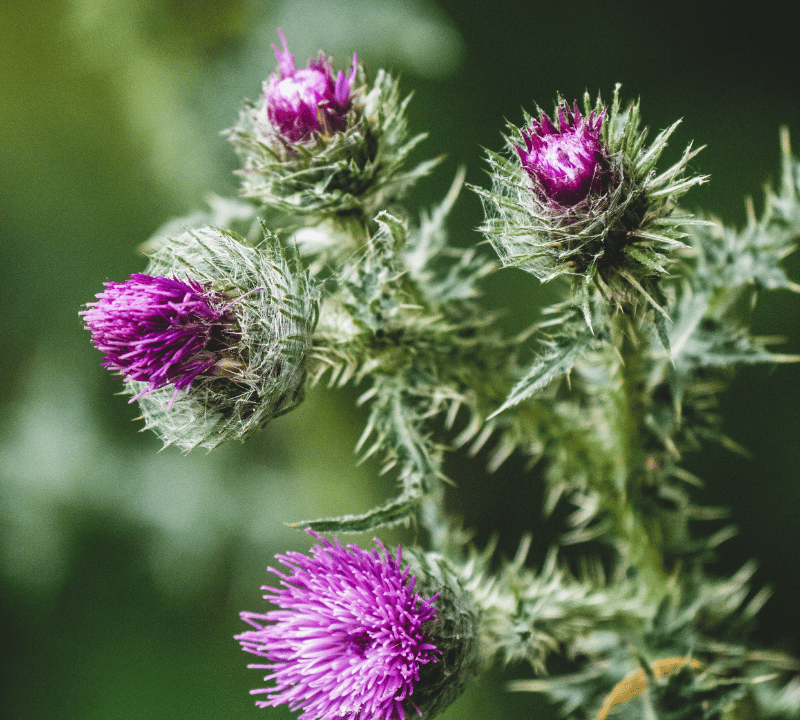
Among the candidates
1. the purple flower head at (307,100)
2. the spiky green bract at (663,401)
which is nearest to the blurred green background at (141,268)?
the spiky green bract at (663,401)

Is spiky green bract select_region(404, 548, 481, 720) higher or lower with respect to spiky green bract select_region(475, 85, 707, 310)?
lower

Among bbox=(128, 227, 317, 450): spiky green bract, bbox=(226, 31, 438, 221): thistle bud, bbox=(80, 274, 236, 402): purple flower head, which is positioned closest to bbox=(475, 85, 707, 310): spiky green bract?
bbox=(226, 31, 438, 221): thistle bud

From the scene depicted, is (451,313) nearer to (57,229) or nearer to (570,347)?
(570,347)

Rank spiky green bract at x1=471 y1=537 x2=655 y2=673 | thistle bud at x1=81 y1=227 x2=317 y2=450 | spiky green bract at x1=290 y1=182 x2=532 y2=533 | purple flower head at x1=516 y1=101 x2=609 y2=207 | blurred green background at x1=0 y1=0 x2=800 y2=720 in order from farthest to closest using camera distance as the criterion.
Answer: blurred green background at x1=0 y1=0 x2=800 y2=720
spiky green bract at x1=471 y1=537 x2=655 y2=673
spiky green bract at x1=290 y1=182 x2=532 y2=533
thistle bud at x1=81 y1=227 x2=317 y2=450
purple flower head at x1=516 y1=101 x2=609 y2=207

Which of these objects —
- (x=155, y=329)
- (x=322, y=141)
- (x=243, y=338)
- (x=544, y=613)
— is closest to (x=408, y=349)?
(x=243, y=338)

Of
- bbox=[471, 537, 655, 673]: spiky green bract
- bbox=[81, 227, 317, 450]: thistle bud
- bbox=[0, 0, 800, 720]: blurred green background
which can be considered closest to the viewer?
bbox=[81, 227, 317, 450]: thistle bud

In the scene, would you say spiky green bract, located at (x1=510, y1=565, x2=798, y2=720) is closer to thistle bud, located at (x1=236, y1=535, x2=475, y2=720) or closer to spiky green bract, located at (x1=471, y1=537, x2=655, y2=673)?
spiky green bract, located at (x1=471, y1=537, x2=655, y2=673)

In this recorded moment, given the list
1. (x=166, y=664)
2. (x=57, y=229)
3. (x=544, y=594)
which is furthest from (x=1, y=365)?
(x=544, y=594)
